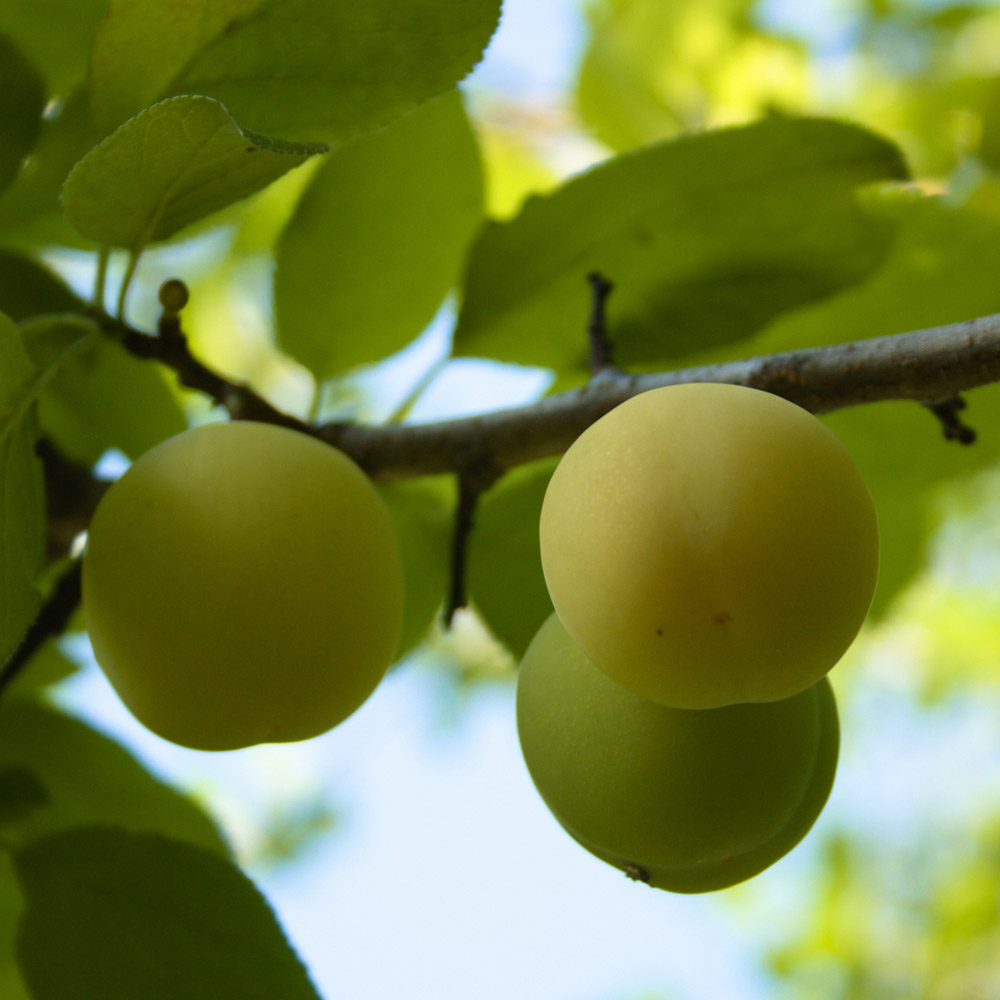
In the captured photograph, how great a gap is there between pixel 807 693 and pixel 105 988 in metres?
0.50

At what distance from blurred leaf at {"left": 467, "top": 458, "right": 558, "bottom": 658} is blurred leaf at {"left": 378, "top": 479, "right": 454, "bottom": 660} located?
0.16ft

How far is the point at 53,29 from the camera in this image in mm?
895

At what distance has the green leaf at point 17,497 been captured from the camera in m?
0.53

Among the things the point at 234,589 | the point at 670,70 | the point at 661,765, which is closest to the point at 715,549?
the point at 661,765

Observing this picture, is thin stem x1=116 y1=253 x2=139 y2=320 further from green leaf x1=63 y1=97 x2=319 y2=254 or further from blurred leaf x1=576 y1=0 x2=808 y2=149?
blurred leaf x1=576 y1=0 x2=808 y2=149

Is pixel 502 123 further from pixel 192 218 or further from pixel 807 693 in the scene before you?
pixel 807 693

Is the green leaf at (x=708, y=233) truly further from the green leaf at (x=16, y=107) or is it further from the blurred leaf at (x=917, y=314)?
the green leaf at (x=16, y=107)

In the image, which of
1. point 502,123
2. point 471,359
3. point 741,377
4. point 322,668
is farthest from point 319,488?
point 502,123

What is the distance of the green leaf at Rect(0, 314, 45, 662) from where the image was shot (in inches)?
20.9

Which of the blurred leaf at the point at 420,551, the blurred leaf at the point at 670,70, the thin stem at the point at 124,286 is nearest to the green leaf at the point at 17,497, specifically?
the thin stem at the point at 124,286

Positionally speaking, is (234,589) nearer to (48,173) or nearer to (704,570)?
(704,570)

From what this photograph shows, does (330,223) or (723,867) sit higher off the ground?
(330,223)

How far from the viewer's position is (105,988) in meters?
0.70

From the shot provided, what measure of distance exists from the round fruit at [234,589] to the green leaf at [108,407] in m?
0.41
